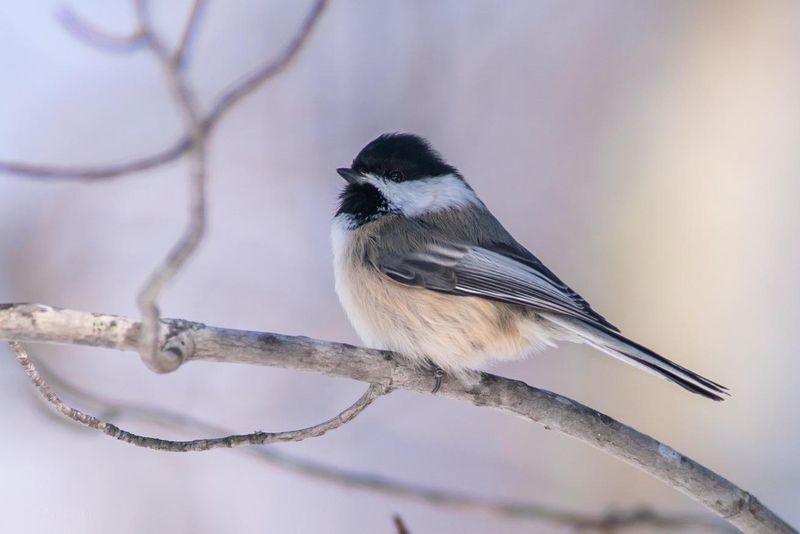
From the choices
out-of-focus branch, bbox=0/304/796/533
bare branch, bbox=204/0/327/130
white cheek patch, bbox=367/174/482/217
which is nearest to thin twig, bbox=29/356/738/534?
out-of-focus branch, bbox=0/304/796/533

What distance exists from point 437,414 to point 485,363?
5.55ft

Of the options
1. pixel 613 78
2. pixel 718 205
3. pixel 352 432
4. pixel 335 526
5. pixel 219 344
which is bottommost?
pixel 335 526

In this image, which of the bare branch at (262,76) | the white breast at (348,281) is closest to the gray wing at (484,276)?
the white breast at (348,281)

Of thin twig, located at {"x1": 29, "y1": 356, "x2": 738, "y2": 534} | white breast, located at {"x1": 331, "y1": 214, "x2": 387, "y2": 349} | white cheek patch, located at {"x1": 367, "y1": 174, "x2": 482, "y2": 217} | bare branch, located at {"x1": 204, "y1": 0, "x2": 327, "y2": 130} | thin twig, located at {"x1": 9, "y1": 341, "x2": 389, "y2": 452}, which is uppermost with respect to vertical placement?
bare branch, located at {"x1": 204, "y1": 0, "x2": 327, "y2": 130}

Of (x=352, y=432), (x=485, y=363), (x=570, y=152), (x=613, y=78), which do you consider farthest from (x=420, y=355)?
(x=613, y=78)

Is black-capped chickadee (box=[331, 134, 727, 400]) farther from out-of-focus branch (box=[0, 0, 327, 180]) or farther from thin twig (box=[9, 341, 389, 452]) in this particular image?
out-of-focus branch (box=[0, 0, 327, 180])

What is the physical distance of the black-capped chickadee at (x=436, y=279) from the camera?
2660 mm

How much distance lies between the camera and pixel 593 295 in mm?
4250

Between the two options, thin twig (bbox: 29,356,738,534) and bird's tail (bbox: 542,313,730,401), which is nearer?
bird's tail (bbox: 542,313,730,401)

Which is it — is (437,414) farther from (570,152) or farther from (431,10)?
(431,10)

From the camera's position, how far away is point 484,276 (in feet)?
9.39

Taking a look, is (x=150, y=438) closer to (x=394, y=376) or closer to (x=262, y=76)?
(x=394, y=376)

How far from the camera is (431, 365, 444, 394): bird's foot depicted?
244 centimetres

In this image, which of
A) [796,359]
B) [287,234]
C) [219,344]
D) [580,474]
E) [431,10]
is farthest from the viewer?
[431,10]
